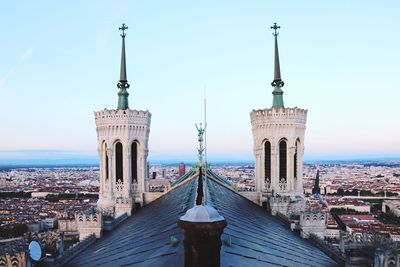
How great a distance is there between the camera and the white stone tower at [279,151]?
105 feet

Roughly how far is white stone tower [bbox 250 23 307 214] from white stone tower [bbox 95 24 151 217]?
319 inches

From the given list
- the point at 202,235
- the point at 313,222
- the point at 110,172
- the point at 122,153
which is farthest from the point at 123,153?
the point at 202,235

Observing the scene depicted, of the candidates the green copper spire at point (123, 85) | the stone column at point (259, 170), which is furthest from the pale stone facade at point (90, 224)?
the stone column at point (259, 170)

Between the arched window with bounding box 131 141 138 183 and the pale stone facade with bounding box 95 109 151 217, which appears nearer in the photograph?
the pale stone facade with bounding box 95 109 151 217

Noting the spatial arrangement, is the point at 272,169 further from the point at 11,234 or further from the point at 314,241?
the point at 11,234

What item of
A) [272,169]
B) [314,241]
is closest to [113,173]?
[272,169]

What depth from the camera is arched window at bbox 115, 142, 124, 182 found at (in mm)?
33034

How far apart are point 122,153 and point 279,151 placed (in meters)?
10.9

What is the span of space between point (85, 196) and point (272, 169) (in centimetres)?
13551

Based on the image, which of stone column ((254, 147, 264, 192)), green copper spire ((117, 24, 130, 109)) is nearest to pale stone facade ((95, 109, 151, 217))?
green copper spire ((117, 24, 130, 109))

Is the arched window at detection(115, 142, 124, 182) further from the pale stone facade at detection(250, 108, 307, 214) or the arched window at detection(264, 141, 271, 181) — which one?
the arched window at detection(264, 141, 271, 181)

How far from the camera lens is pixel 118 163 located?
3328cm

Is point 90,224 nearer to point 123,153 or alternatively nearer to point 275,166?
point 123,153

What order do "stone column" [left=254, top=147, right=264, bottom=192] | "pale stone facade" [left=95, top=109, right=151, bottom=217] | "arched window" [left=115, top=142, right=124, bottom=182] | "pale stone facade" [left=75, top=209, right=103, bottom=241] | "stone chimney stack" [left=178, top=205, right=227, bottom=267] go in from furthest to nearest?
1. "arched window" [left=115, top=142, right=124, bottom=182]
2. "stone column" [left=254, top=147, right=264, bottom=192]
3. "pale stone facade" [left=95, top=109, right=151, bottom=217]
4. "pale stone facade" [left=75, top=209, right=103, bottom=241]
5. "stone chimney stack" [left=178, top=205, right=227, bottom=267]
